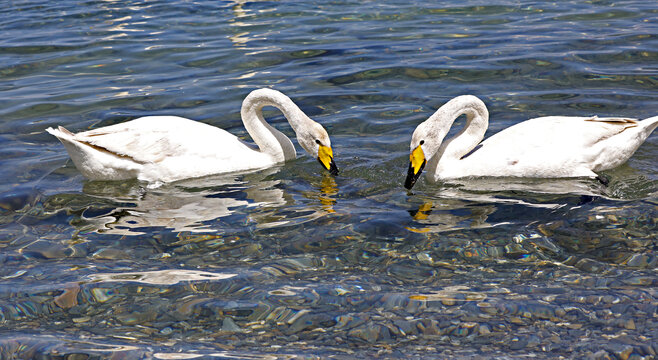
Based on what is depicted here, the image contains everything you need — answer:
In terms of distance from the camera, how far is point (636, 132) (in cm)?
773

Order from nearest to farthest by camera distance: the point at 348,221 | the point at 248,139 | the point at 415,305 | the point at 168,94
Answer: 1. the point at 415,305
2. the point at 348,221
3. the point at 248,139
4. the point at 168,94

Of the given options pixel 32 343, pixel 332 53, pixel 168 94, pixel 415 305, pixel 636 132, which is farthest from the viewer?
pixel 332 53

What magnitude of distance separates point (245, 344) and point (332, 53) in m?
8.73

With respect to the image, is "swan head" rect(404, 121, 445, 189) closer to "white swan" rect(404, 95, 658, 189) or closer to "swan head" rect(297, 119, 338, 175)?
"white swan" rect(404, 95, 658, 189)

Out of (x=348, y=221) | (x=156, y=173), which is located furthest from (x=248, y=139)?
(x=348, y=221)

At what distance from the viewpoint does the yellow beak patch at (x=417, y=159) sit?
7.47 metres

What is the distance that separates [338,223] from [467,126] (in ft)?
7.00

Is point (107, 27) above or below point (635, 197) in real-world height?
above

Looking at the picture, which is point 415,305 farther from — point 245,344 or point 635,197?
point 635,197

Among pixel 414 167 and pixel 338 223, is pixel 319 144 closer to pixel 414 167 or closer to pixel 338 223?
pixel 414 167

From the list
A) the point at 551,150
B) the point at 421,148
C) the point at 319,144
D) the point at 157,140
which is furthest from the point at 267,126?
the point at 551,150

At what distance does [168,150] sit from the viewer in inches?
325

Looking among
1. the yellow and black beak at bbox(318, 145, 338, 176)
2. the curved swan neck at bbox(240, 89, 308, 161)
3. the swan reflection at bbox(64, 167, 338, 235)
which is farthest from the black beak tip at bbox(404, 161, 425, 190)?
the curved swan neck at bbox(240, 89, 308, 161)

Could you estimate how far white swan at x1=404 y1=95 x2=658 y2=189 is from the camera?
7578mm
